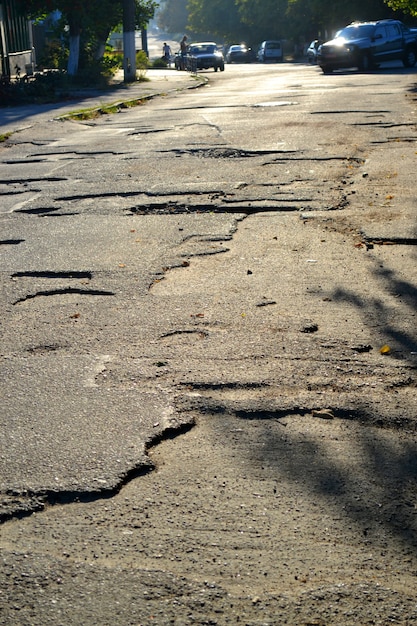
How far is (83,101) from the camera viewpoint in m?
22.8

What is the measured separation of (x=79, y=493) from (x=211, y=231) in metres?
4.32

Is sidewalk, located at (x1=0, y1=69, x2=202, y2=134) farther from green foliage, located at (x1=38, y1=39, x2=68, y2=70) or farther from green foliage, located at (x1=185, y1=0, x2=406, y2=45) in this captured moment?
green foliage, located at (x1=185, y1=0, x2=406, y2=45)

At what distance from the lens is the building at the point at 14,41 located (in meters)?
30.3

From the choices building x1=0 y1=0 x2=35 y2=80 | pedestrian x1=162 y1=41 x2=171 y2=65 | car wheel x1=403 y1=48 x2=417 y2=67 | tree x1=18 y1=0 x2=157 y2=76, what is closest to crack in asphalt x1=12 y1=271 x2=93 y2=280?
building x1=0 y1=0 x2=35 y2=80

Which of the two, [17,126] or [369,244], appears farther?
[17,126]

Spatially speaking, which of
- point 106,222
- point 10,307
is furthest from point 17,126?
point 10,307

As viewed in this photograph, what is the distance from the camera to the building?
99.3 ft

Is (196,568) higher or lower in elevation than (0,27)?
lower

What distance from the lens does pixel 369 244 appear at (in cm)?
668

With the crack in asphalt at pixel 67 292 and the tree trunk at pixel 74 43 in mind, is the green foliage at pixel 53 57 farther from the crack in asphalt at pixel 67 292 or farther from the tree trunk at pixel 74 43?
the crack in asphalt at pixel 67 292

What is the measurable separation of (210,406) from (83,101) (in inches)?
790

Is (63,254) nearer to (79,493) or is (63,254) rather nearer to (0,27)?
(79,493)

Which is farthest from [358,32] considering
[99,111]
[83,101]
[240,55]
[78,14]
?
[240,55]

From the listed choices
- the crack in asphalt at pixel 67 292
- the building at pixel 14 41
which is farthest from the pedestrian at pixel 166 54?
the crack in asphalt at pixel 67 292
